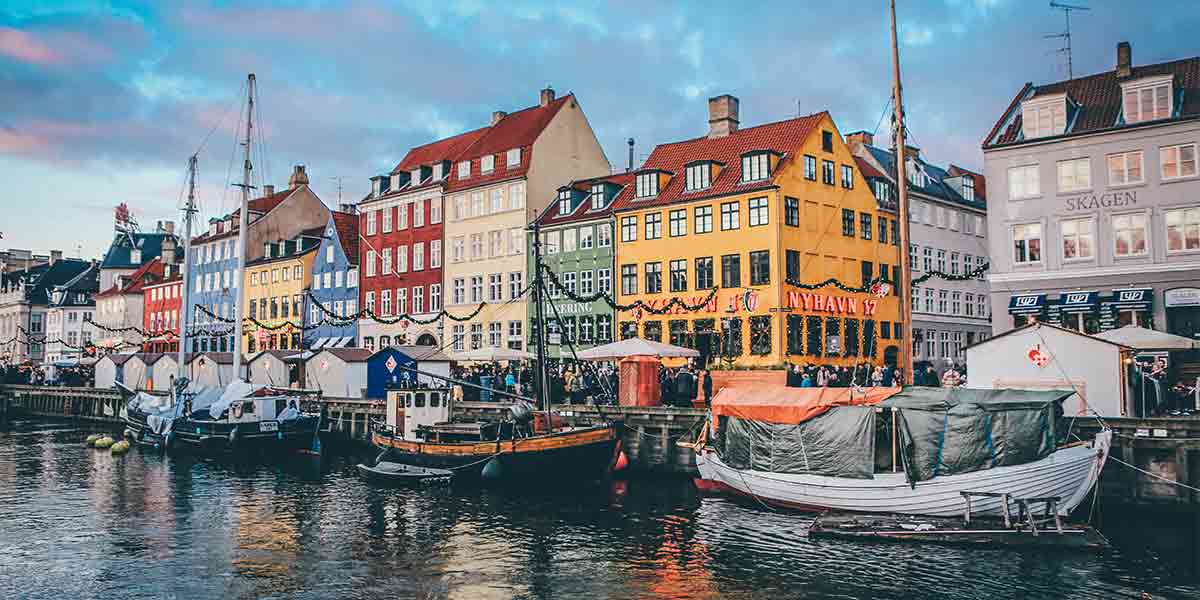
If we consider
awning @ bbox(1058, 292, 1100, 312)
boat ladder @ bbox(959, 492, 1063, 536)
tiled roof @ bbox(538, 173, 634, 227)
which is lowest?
boat ladder @ bbox(959, 492, 1063, 536)

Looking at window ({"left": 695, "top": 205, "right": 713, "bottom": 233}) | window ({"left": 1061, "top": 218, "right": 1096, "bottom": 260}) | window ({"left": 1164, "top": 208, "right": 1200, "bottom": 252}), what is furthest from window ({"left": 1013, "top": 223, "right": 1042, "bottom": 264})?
window ({"left": 695, "top": 205, "right": 713, "bottom": 233})

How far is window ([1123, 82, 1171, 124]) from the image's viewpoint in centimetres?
4041

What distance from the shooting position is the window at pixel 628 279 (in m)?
57.1

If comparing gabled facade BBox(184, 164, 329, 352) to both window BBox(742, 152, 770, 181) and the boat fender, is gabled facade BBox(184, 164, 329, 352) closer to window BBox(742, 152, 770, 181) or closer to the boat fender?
window BBox(742, 152, 770, 181)

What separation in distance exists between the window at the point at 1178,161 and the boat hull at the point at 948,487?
20825 mm

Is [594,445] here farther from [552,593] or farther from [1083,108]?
[1083,108]

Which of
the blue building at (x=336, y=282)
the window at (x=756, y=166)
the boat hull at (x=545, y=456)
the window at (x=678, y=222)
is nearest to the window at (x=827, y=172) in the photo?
the window at (x=756, y=166)

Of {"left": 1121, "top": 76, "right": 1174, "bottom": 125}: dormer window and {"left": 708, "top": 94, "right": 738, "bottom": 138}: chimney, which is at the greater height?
{"left": 708, "top": 94, "right": 738, "bottom": 138}: chimney

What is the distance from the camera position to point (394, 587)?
65.2 ft

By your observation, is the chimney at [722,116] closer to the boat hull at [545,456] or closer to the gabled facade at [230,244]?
the boat hull at [545,456]

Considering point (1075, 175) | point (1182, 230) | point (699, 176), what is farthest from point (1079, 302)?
point (699, 176)

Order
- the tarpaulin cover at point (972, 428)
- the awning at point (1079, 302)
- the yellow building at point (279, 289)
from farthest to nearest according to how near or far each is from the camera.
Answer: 1. the yellow building at point (279, 289)
2. the awning at point (1079, 302)
3. the tarpaulin cover at point (972, 428)

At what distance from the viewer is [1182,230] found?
3962cm

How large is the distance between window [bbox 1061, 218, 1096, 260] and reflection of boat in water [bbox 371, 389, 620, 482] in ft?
69.0
